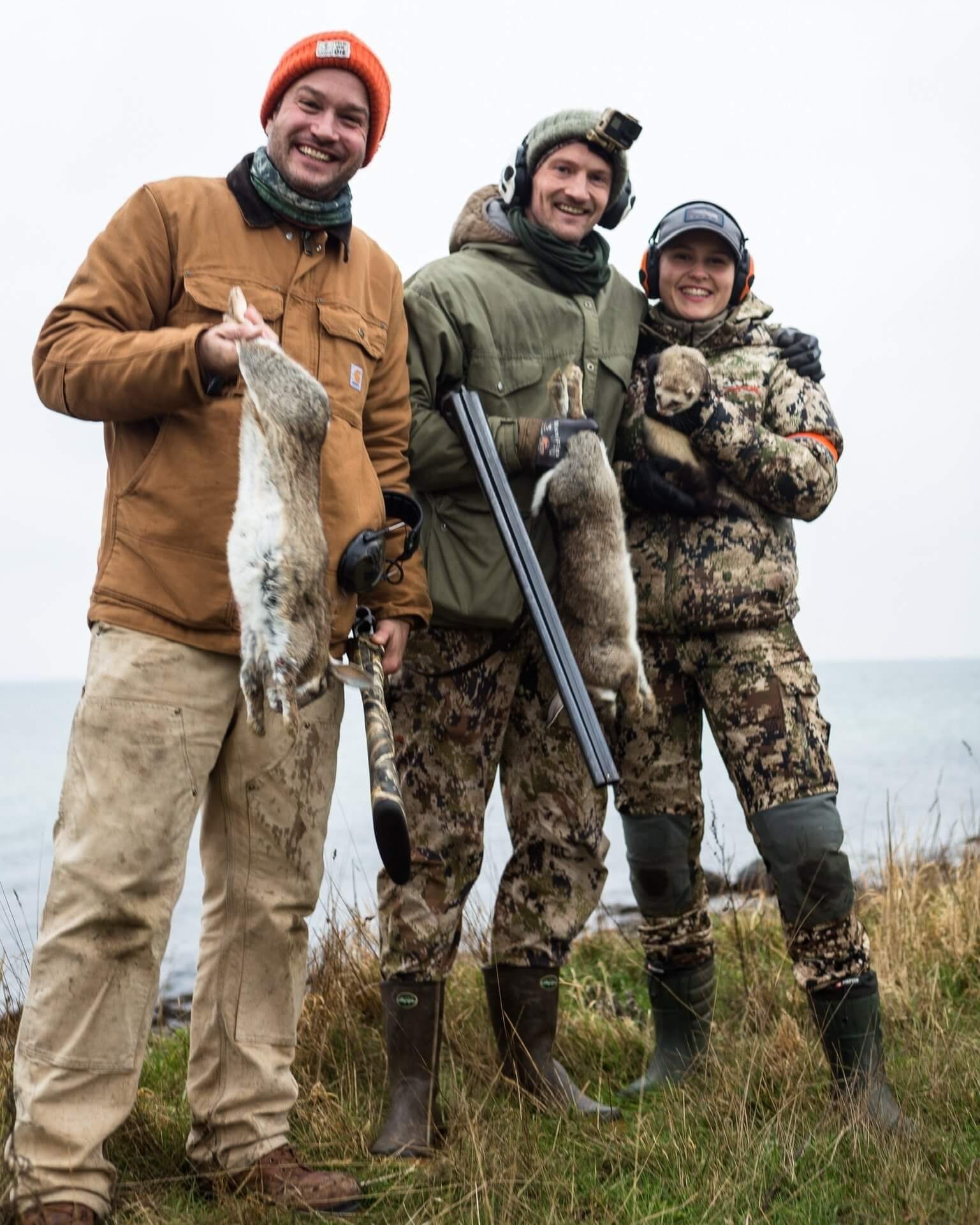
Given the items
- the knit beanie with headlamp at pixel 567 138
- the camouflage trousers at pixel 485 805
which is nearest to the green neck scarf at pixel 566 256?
the knit beanie with headlamp at pixel 567 138

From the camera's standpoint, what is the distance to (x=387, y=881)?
12.1 feet

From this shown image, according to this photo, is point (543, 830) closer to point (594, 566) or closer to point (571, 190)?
point (594, 566)

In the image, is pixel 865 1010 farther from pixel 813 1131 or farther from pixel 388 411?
pixel 388 411

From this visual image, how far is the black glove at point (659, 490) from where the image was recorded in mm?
3844

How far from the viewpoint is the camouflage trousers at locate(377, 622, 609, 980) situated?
3.62 metres

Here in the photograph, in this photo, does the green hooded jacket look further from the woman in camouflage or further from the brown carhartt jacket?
the brown carhartt jacket

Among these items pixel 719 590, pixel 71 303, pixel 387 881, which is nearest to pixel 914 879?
pixel 719 590

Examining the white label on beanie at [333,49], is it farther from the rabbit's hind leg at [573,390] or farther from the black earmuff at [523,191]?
the rabbit's hind leg at [573,390]

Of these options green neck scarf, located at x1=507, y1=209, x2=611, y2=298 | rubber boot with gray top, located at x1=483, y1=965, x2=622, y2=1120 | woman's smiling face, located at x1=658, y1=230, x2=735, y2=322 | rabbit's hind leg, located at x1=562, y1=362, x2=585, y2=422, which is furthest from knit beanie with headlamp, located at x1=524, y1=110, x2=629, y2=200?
rubber boot with gray top, located at x1=483, y1=965, x2=622, y2=1120

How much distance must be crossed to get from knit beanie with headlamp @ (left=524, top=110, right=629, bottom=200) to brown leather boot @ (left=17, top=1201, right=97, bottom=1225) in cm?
299

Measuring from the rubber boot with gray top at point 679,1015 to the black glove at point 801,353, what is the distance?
6.24ft

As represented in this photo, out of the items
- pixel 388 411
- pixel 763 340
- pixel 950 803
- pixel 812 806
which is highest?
pixel 763 340

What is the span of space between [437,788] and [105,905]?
1.09m

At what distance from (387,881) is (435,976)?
30 cm
